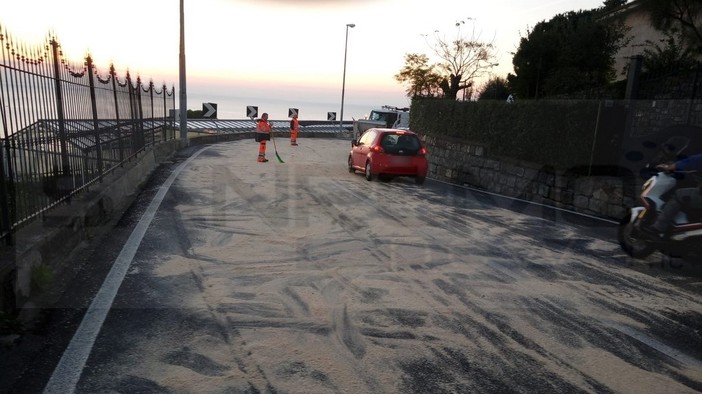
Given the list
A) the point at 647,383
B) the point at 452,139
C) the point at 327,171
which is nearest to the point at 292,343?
the point at 647,383

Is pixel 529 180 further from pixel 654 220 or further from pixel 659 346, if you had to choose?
pixel 659 346

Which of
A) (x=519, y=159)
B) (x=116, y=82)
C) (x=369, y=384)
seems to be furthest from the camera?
(x=519, y=159)

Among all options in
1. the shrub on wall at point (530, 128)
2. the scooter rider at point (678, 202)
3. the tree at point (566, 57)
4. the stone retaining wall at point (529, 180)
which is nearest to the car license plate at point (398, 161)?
the stone retaining wall at point (529, 180)

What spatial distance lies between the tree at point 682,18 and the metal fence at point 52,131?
1994cm

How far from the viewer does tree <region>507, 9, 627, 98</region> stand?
21.9 metres

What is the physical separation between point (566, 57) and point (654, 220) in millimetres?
18548

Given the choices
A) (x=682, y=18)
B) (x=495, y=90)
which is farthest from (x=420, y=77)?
(x=682, y=18)

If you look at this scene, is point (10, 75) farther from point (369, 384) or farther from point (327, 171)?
point (327, 171)

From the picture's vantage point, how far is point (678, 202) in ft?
20.4

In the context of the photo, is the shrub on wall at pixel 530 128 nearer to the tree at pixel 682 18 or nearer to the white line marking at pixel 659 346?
the white line marking at pixel 659 346

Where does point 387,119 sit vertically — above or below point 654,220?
above

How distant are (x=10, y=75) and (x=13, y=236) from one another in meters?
1.62

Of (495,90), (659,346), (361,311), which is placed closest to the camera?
(659,346)

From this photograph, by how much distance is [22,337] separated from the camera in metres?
3.78
